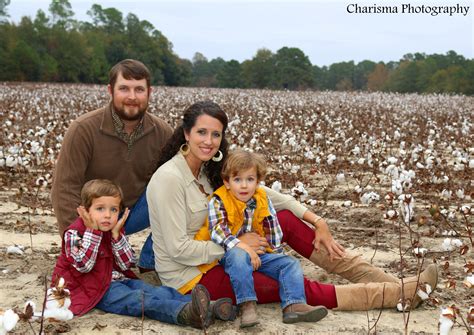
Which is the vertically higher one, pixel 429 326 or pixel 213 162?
pixel 213 162

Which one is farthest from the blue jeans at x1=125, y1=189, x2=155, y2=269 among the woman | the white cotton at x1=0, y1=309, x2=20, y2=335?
the white cotton at x1=0, y1=309, x2=20, y2=335

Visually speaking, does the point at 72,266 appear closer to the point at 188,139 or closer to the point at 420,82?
the point at 188,139

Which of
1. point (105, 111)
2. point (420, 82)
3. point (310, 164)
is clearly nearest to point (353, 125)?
point (310, 164)

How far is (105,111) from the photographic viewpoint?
13.3ft

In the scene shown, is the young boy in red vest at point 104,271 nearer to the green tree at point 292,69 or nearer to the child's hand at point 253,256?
the child's hand at point 253,256

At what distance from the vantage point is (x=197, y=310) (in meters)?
3.15

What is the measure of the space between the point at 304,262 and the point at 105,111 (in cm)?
178

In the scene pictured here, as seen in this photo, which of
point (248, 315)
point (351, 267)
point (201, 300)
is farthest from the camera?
point (351, 267)

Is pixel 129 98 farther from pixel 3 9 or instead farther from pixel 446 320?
pixel 3 9

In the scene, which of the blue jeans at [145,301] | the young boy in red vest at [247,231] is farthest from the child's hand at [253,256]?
the blue jeans at [145,301]

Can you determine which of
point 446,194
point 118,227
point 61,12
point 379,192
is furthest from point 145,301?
point 61,12

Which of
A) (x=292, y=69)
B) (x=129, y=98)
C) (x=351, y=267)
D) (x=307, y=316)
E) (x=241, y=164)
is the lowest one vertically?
(x=307, y=316)

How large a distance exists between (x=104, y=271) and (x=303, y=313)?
112 centimetres

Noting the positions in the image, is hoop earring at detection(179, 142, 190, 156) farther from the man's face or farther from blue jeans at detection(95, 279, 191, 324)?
blue jeans at detection(95, 279, 191, 324)
